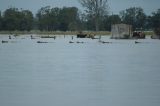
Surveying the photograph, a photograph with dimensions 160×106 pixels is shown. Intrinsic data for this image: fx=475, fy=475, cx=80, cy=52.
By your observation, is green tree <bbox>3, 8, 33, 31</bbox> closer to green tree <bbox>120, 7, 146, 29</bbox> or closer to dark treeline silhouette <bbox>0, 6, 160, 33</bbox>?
dark treeline silhouette <bbox>0, 6, 160, 33</bbox>

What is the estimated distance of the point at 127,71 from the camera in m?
13.6

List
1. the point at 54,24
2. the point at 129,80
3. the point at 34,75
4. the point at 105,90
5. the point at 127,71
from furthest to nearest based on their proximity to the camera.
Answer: the point at 54,24, the point at 127,71, the point at 34,75, the point at 129,80, the point at 105,90

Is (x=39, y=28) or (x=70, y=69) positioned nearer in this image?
(x=70, y=69)

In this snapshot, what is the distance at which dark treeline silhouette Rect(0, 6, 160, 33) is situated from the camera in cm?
9425

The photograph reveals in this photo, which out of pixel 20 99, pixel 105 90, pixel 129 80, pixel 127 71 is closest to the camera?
pixel 20 99

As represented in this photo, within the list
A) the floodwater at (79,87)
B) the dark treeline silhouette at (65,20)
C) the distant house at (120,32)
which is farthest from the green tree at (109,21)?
the floodwater at (79,87)

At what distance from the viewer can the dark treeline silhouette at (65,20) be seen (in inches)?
3711

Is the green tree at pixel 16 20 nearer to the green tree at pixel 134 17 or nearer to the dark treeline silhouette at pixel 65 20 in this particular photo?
the dark treeline silhouette at pixel 65 20

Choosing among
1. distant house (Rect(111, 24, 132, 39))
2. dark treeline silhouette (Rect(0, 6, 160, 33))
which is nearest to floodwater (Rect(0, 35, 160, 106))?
distant house (Rect(111, 24, 132, 39))

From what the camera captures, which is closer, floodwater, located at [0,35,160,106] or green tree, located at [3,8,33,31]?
floodwater, located at [0,35,160,106]

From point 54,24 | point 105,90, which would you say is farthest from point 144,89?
point 54,24

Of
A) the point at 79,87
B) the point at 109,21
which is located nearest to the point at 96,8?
the point at 109,21

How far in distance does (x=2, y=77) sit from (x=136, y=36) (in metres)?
46.2

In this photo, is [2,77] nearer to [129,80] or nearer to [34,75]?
[34,75]
